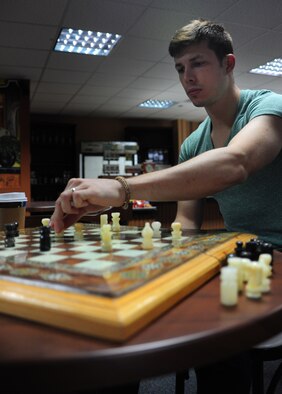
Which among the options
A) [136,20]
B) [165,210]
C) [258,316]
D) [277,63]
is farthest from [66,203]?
[277,63]

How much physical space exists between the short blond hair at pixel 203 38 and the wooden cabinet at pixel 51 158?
29.9 ft

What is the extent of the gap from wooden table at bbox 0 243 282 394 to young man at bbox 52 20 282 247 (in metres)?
0.57

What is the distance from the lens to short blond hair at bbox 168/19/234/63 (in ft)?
5.01

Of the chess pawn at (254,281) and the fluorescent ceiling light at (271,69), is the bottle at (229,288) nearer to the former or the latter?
the chess pawn at (254,281)

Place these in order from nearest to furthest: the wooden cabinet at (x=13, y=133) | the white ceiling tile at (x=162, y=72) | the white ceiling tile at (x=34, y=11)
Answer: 1. the white ceiling tile at (x=34, y=11)
2. the white ceiling tile at (x=162, y=72)
3. the wooden cabinet at (x=13, y=133)

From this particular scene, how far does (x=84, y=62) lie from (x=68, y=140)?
455 centimetres

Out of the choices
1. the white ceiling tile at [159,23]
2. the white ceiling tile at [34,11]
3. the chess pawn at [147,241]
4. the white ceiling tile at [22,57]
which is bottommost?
the chess pawn at [147,241]

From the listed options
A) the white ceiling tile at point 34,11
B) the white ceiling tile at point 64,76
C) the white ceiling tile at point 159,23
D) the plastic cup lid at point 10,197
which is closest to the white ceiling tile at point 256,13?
the white ceiling tile at point 159,23

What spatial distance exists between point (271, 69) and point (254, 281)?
719 cm

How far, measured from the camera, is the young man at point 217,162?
1.17 metres

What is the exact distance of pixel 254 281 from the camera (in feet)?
2.35

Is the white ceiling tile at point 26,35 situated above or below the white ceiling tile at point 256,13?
below

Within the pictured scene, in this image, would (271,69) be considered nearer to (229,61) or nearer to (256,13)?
(256,13)

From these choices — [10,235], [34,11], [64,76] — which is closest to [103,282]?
[10,235]
